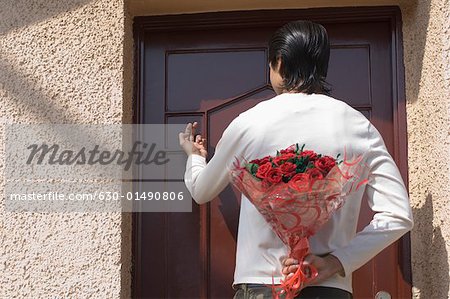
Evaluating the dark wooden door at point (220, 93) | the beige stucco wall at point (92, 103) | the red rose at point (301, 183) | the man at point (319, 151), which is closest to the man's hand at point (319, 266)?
the man at point (319, 151)

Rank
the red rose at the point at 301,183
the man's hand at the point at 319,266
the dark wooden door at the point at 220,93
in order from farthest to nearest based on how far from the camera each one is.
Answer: the dark wooden door at the point at 220,93 < the man's hand at the point at 319,266 < the red rose at the point at 301,183

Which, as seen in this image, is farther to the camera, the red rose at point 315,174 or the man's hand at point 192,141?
the man's hand at point 192,141

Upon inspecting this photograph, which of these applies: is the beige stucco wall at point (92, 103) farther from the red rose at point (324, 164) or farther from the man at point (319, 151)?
the red rose at point (324, 164)

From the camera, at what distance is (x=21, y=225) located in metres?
3.29

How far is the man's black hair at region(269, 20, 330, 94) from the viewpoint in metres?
2.67

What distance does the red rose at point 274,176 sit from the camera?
227cm

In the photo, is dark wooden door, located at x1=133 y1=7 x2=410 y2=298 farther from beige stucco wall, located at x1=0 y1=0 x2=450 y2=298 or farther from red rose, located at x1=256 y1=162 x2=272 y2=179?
red rose, located at x1=256 y1=162 x2=272 y2=179

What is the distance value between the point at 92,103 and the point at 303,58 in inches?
41.0

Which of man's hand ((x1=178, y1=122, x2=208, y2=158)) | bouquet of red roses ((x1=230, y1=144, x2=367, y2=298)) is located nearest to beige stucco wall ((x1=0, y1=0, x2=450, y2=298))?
man's hand ((x1=178, y1=122, x2=208, y2=158))

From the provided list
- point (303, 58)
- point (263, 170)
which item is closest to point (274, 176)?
point (263, 170)

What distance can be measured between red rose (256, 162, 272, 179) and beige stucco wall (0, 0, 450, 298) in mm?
994

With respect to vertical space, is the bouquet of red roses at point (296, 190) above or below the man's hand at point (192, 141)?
below

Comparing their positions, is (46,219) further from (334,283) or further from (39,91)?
(334,283)

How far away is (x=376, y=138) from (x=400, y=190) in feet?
0.61
